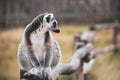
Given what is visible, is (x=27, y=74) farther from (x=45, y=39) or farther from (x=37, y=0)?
(x=37, y=0)

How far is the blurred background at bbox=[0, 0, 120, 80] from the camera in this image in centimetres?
1067

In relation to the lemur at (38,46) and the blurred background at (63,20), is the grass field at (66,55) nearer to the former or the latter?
the blurred background at (63,20)

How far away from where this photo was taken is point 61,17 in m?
13.3

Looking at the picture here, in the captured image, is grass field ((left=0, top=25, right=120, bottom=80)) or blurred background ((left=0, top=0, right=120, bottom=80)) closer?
grass field ((left=0, top=25, right=120, bottom=80))

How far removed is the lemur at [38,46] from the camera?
12.0 feet

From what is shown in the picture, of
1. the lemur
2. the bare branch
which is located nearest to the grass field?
the bare branch

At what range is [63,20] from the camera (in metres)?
13.2

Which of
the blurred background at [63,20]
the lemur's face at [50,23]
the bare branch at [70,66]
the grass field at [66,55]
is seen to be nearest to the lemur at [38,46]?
the lemur's face at [50,23]

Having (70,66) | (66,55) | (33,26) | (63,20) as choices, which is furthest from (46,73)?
(63,20)

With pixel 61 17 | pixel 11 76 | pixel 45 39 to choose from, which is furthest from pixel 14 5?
pixel 45 39

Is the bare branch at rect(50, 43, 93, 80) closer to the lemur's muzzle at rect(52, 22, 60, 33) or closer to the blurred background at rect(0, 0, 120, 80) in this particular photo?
the lemur's muzzle at rect(52, 22, 60, 33)

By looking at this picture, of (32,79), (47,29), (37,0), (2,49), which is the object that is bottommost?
(2,49)

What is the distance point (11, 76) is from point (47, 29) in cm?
612

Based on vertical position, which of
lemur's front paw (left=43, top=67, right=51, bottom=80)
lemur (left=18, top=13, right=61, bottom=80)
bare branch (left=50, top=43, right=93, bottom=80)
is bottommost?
bare branch (left=50, top=43, right=93, bottom=80)
